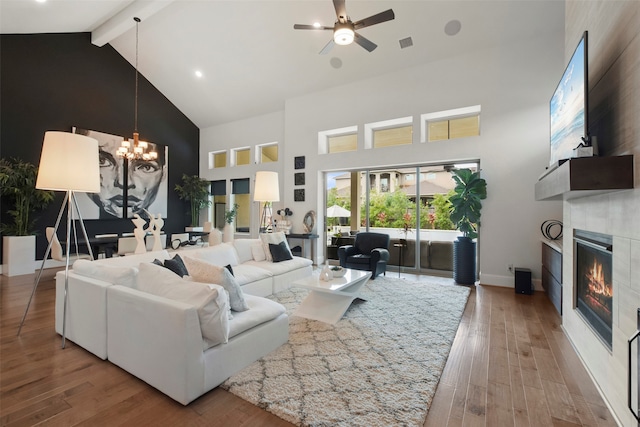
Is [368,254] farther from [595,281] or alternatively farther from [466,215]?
[595,281]

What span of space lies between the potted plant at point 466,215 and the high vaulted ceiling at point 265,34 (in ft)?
7.81

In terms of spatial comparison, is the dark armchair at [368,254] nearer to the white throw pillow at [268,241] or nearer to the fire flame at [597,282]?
the white throw pillow at [268,241]

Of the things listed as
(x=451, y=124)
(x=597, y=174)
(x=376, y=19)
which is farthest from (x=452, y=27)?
(x=597, y=174)

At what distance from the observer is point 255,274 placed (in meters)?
4.09

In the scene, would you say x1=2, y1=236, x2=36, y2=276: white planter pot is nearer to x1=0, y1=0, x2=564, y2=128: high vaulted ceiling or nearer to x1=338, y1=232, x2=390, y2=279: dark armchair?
x1=0, y1=0, x2=564, y2=128: high vaulted ceiling

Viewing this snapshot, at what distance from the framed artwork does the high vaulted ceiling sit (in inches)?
85.9

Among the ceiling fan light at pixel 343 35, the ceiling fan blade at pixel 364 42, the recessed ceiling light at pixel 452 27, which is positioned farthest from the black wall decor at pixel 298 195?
the recessed ceiling light at pixel 452 27

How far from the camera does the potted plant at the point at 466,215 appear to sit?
5.07 metres

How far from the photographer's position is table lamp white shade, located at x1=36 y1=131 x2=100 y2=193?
2818mm

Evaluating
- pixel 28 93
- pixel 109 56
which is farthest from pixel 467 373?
pixel 109 56

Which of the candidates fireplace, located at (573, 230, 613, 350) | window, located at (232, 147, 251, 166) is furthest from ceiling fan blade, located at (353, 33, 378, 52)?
window, located at (232, 147, 251, 166)

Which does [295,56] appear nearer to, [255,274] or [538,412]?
[255,274]

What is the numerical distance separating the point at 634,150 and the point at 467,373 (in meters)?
1.88

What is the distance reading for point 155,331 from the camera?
2.03 m
